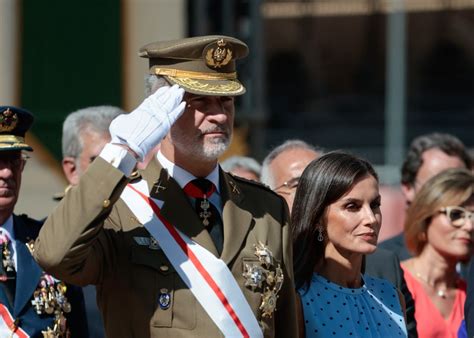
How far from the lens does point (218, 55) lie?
3932mm

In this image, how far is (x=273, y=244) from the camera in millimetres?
3924

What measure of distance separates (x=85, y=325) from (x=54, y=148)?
624 cm

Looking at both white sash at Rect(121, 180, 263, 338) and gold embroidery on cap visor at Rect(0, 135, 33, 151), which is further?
gold embroidery on cap visor at Rect(0, 135, 33, 151)

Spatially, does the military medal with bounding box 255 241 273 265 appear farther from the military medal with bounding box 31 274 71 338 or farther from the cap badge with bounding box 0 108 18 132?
the cap badge with bounding box 0 108 18 132

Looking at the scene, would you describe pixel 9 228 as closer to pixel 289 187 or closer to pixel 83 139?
pixel 83 139

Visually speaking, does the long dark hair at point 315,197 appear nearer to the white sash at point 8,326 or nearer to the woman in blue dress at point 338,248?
the woman in blue dress at point 338,248

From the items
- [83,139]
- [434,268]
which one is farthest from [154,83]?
[434,268]

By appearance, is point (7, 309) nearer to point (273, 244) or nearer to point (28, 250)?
point (28, 250)

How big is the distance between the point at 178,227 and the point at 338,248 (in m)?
0.74

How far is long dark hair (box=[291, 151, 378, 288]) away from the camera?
14.1 ft

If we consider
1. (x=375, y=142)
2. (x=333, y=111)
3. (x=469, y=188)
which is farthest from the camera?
(x=333, y=111)

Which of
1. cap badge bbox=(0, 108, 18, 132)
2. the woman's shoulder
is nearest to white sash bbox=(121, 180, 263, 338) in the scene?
the woman's shoulder

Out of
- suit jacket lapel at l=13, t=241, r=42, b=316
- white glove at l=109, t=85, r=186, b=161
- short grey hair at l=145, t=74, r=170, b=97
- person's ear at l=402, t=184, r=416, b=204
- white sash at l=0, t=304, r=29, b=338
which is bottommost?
person's ear at l=402, t=184, r=416, b=204

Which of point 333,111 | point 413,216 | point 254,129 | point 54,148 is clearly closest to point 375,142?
point 333,111
